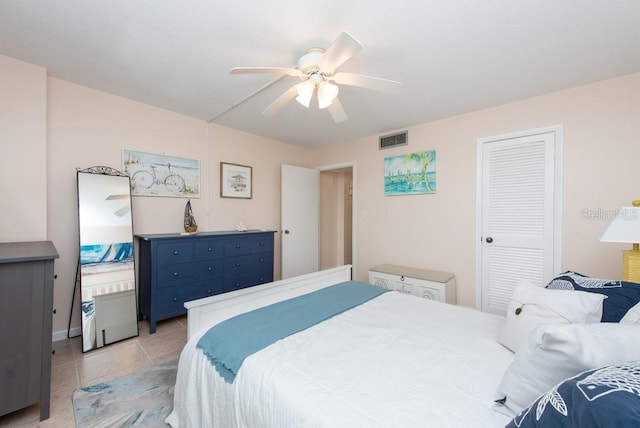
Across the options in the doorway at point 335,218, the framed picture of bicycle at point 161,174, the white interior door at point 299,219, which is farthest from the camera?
the doorway at point 335,218

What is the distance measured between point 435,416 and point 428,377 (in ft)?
0.69

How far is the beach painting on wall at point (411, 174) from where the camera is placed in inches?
129

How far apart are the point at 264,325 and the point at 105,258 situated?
1986mm

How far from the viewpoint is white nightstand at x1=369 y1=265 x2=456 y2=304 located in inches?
111

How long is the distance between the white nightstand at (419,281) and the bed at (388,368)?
1.15 metres

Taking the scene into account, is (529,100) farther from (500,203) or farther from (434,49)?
(434,49)

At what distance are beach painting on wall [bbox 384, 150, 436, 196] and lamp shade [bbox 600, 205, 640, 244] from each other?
5.55ft

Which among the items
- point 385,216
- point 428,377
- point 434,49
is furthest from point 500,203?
point 428,377

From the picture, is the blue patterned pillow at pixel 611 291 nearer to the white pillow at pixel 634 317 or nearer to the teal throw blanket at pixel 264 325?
the white pillow at pixel 634 317

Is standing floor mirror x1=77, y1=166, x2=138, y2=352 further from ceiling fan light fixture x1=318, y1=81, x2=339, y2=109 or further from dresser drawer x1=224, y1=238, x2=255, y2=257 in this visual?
ceiling fan light fixture x1=318, y1=81, x2=339, y2=109

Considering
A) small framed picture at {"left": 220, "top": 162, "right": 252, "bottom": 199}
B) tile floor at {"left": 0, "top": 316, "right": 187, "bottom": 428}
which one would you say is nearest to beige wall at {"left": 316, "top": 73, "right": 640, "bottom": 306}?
small framed picture at {"left": 220, "top": 162, "right": 252, "bottom": 199}

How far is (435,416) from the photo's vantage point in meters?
0.83

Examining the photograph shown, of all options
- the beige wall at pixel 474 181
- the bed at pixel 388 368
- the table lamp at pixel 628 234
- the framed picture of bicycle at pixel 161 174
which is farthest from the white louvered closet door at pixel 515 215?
the framed picture of bicycle at pixel 161 174

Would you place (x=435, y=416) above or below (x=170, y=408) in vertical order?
above
